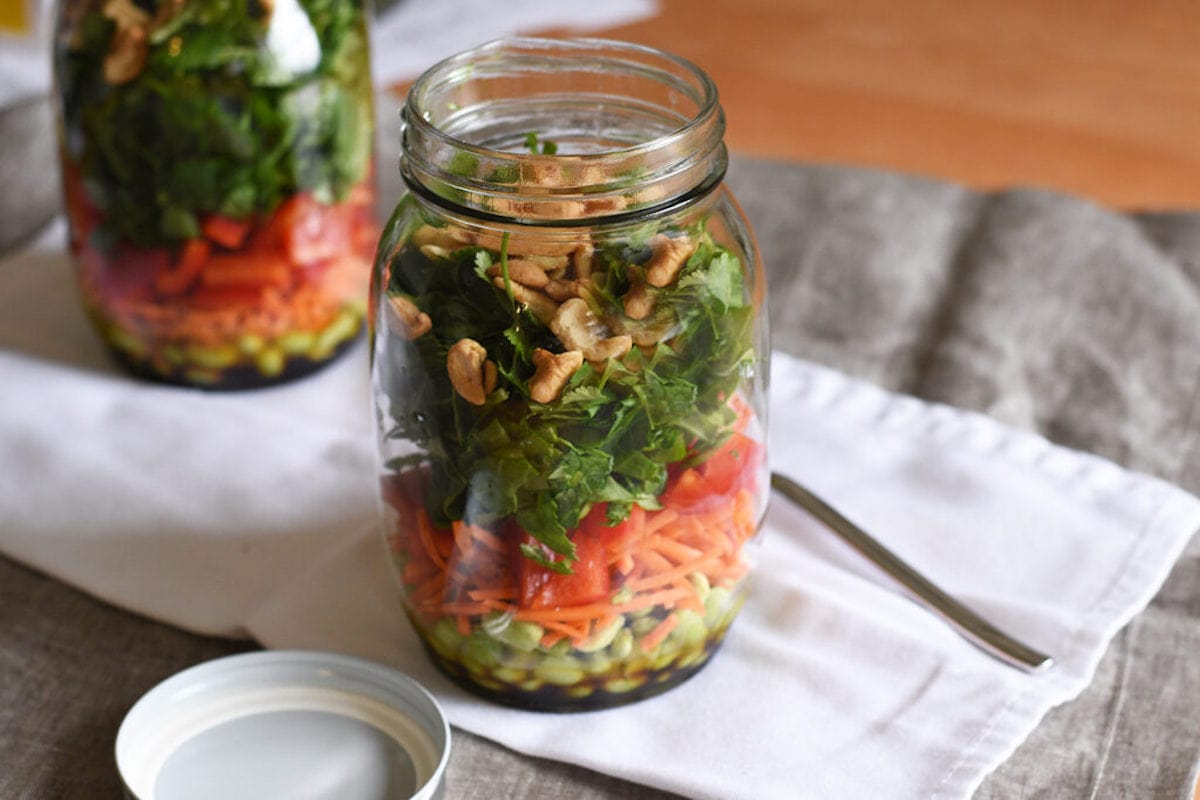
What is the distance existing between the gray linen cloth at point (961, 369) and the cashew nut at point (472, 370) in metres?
0.22

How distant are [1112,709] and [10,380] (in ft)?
2.81

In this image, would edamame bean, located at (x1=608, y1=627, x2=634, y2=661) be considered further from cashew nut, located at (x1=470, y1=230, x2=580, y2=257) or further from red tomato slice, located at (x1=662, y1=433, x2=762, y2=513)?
cashew nut, located at (x1=470, y1=230, x2=580, y2=257)

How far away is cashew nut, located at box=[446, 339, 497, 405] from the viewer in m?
0.68

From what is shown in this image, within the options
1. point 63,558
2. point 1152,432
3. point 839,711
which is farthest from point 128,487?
point 1152,432

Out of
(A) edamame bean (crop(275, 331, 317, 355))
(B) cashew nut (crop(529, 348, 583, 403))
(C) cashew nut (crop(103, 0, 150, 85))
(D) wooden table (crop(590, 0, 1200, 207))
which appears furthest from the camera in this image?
(D) wooden table (crop(590, 0, 1200, 207))

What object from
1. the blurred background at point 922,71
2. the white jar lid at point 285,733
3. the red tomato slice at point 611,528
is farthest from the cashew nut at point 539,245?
the blurred background at point 922,71

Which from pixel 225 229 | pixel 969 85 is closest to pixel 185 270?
Answer: pixel 225 229

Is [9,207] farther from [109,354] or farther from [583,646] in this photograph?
[583,646]

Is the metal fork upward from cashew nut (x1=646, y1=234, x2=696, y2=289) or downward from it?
downward

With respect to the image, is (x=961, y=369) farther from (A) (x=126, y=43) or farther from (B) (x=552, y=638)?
(A) (x=126, y=43)

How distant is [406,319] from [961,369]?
0.57 m

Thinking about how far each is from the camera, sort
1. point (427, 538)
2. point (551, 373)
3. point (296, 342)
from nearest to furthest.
Answer: point (551, 373) < point (427, 538) < point (296, 342)

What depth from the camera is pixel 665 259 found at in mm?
696

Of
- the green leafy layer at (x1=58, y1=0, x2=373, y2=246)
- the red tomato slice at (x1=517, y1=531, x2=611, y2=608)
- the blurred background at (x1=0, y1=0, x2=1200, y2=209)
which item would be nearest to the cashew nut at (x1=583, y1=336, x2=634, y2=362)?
the red tomato slice at (x1=517, y1=531, x2=611, y2=608)
